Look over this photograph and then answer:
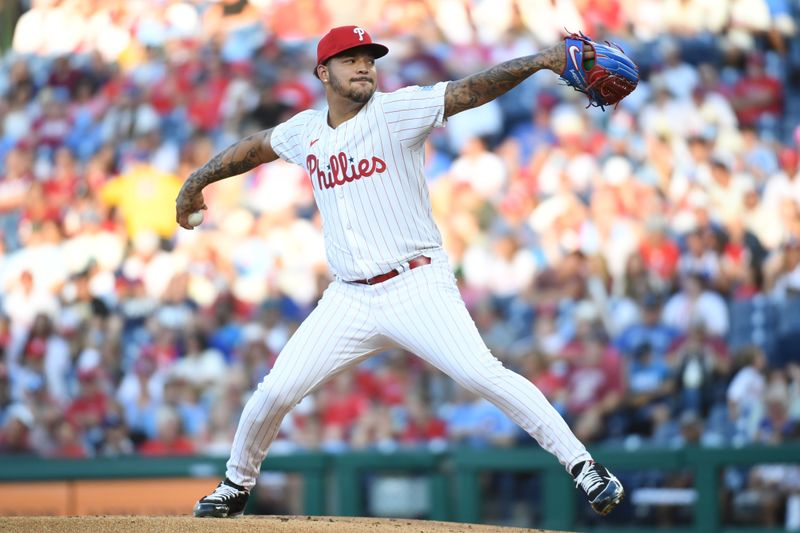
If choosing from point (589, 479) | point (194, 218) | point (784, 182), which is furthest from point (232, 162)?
point (784, 182)

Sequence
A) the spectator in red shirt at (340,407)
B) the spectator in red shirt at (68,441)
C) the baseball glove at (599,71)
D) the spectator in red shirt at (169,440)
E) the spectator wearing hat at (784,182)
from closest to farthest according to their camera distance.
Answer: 1. the baseball glove at (599,71)
2. the spectator in red shirt at (340,407)
3. the spectator in red shirt at (169,440)
4. the spectator wearing hat at (784,182)
5. the spectator in red shirt at (68,441)

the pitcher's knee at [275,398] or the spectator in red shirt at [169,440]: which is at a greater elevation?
the pitcher's knee at [275,398]

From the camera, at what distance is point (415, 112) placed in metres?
3.93

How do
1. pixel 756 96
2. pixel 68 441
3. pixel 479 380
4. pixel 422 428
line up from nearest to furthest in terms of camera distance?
pixel 479 380, pixel 422 428, pixel 68 441, pixel 756 96

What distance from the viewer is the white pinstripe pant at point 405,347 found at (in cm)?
385

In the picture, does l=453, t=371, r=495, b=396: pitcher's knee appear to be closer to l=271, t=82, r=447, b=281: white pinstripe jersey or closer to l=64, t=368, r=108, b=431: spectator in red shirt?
l=271, t=82, r=447, b=281: white pinstripe jersey

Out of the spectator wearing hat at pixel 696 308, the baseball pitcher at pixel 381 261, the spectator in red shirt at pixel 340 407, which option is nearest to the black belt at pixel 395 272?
the baseball pitcher at pixel 381 261

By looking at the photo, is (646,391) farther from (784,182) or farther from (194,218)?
(194,218)

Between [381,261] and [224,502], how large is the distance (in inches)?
42.1

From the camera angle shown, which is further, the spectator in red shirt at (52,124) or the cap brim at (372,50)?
the spectator in red shirt at (52,124)

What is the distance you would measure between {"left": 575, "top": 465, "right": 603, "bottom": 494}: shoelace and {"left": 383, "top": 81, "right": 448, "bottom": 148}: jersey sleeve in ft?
3.99

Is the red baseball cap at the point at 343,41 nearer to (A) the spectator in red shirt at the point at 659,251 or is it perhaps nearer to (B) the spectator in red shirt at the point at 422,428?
(B) the spectator in red shirt at the point at 422,428

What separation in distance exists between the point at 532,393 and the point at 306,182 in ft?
18.1

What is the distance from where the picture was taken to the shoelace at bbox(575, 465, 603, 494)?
12.3 feet
